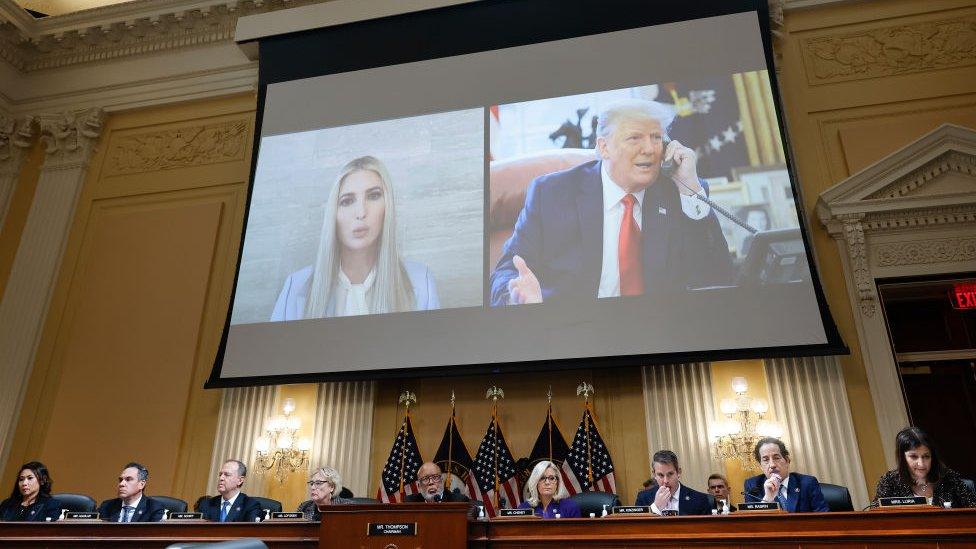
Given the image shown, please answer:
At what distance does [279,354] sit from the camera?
6.57 metres

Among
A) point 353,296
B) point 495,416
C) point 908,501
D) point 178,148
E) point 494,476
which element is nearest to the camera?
point 908,501

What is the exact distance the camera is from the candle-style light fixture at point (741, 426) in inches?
227

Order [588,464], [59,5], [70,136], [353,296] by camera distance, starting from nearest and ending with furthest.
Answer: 1. [588,464]
2. [353,296]
3. [70,136]
4. [59,5]

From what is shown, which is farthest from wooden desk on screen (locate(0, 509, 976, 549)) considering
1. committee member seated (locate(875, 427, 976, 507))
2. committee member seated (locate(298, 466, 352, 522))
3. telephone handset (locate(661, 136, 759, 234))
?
telephone handset (locate(661, 136, 759, 234))

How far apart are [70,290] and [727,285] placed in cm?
709

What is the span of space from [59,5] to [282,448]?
7.22 meters

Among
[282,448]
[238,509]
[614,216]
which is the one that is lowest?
[238,509]

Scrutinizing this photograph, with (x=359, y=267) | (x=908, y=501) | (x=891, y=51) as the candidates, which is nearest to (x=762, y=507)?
(x=908, y=501)

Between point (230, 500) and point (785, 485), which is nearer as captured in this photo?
point (785, 485)

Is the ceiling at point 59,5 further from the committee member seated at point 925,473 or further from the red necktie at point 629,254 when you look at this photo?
the committee member seated at point 925,473

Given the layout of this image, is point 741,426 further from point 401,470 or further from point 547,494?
point 401,470

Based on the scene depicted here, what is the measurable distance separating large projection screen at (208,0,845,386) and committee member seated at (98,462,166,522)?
66.6 inches

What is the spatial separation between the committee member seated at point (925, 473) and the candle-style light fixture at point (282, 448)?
4.79m

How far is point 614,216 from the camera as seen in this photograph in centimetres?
629
